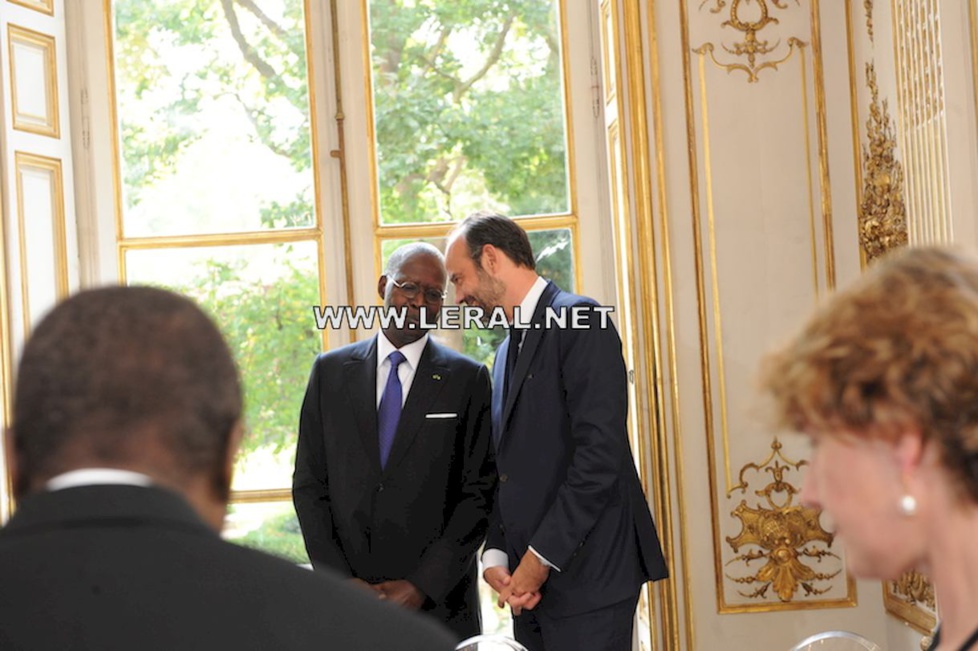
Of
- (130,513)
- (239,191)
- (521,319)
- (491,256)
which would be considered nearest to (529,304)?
(521,319)

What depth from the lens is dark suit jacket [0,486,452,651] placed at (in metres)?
0.82

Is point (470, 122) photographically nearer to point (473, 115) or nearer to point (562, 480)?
point (473, 115)

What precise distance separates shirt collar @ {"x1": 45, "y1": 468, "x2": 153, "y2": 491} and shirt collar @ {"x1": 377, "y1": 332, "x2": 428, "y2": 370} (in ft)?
8.38

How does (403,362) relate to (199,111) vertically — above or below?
below

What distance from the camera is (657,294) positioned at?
4.14 meters

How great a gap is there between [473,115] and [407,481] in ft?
6.20

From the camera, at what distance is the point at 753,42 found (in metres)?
4.14

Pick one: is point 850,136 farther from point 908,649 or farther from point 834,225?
point 908,649

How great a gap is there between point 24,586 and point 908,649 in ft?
11.7

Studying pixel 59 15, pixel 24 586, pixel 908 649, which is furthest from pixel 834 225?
pixel 24 586

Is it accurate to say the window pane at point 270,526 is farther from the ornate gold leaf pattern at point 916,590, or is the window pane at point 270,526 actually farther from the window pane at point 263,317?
the ornate gold leaf pattern at point 916,590

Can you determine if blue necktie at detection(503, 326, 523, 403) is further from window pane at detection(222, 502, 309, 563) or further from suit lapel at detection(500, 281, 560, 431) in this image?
window pane at detection(222, 502, 309, 563)

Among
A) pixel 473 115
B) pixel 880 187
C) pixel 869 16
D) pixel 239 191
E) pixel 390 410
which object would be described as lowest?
pixel 390 410

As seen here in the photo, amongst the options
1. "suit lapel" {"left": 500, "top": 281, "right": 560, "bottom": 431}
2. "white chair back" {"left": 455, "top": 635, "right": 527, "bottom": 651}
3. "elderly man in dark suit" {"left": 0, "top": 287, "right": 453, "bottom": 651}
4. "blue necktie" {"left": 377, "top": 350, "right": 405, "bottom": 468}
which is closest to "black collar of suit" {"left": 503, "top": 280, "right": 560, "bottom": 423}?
"suit lapel" {"left": 500, "top": 281, "right": 560, "bottom": 431}
